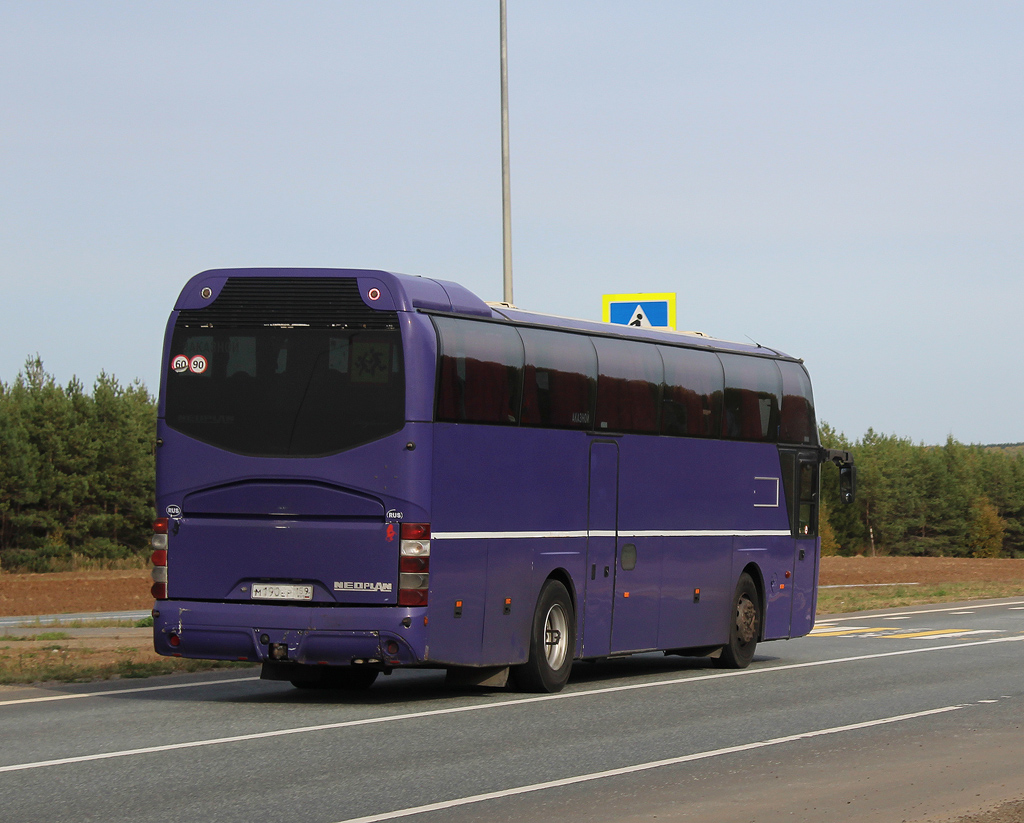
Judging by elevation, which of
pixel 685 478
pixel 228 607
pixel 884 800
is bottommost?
pixel 884 800

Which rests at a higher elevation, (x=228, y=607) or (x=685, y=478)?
(x=685, y=478)

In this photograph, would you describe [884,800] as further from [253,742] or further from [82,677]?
[82,677]

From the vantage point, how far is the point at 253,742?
11.6 meters

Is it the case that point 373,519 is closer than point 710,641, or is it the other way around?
point 373,519

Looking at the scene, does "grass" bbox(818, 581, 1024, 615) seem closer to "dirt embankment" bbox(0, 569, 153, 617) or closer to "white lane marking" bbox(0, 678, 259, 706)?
"dirt embankment" bbox(0, 569, 153, 617)

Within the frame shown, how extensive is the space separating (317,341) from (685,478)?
5.57 metres

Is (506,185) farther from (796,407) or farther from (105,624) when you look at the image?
(105,624)

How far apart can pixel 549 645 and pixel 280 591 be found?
3114mm

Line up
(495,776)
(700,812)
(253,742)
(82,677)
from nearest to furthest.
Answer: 1. (700,812)
2. (495,776)
3. (253,742)
4. (82,677)

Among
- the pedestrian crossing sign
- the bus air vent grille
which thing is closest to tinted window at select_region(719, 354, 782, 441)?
the pedestrian crossing sign

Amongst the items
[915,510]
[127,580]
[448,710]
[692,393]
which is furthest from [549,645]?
[915,510]

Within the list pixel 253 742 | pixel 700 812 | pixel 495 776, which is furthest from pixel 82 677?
pixel 700 812

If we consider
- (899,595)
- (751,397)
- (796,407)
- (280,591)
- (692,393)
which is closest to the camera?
(280,591)

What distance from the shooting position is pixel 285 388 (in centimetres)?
1420
